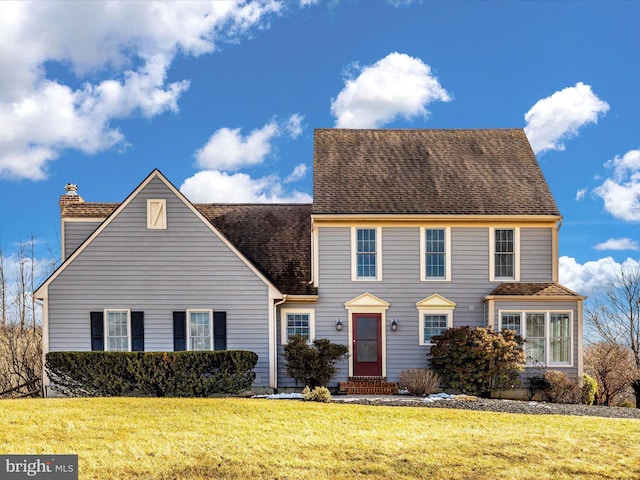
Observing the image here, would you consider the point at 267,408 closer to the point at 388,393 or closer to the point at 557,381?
the point at 388,393

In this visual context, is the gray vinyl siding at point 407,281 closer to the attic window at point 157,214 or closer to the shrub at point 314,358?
the shrub at point 314,358

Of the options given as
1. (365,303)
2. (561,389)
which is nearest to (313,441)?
(365,303)

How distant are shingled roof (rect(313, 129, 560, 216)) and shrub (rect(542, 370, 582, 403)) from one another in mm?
5468

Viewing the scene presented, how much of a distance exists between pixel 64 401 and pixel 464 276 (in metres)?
13.0

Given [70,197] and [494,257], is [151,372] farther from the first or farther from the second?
[494,257]

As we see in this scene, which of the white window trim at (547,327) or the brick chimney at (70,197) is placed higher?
the brick chimney at (70,197)

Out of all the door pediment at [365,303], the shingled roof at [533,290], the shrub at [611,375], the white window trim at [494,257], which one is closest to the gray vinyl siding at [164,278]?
the door pediment at [365,303]

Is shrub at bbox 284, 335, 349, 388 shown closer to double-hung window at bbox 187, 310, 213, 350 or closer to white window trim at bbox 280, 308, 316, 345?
white window trim at bbox 280, 308, 316, 345

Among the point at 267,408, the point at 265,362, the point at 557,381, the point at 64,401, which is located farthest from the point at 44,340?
the point at 557,381

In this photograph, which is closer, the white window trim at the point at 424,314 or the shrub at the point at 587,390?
the shrub at the point at 587,390

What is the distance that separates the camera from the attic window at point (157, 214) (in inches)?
767

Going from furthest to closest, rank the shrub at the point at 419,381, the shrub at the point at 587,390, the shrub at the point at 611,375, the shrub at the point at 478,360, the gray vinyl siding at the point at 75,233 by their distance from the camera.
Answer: the shrub at the point at 611,375, the gray vinyl siding at the point at 75,233, the shrub at the point at 587,390, the shrub at the point at 478,360, the shrub at the point at 419,381

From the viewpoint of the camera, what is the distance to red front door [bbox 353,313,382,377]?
20.7 m

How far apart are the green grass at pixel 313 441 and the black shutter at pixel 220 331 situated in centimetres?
418
